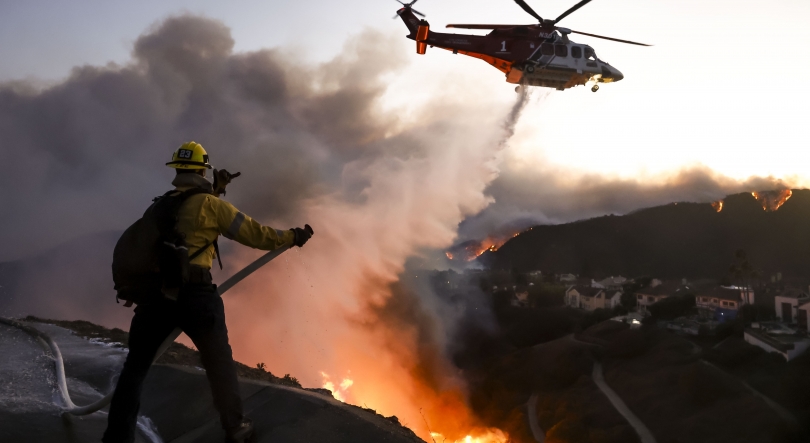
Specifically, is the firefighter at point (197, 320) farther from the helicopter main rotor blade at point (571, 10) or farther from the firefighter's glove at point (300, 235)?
the helicopter main rotor blade at point (571, 10)

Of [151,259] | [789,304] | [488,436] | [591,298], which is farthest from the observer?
[591,298]

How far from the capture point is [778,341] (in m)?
37.3

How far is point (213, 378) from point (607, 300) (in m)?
72.9

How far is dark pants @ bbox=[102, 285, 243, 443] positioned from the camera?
12.4 ft

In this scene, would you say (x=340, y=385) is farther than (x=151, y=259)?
Yes

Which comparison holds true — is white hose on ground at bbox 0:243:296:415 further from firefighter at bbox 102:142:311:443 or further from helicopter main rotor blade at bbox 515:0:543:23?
helicopter main rotor blade at bbox 515:0:543:23

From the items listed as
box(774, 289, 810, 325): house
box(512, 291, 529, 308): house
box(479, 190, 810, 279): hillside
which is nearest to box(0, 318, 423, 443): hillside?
box(774, 289, 810, 325): house

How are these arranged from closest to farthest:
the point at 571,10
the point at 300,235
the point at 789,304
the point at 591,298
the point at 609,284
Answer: the point at 300,235, the point at 571,10, the point at 789,304, the point at 591,298, the point at 609,284

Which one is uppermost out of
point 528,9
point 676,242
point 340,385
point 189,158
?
point 676,242

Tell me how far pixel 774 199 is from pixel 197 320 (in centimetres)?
16138

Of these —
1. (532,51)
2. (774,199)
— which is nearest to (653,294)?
(532,51)

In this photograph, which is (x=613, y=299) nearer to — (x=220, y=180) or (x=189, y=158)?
(x=220, y=180)

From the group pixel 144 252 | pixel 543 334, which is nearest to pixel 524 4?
pixel 144 252

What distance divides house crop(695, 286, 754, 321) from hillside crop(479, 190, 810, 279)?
53.7m
